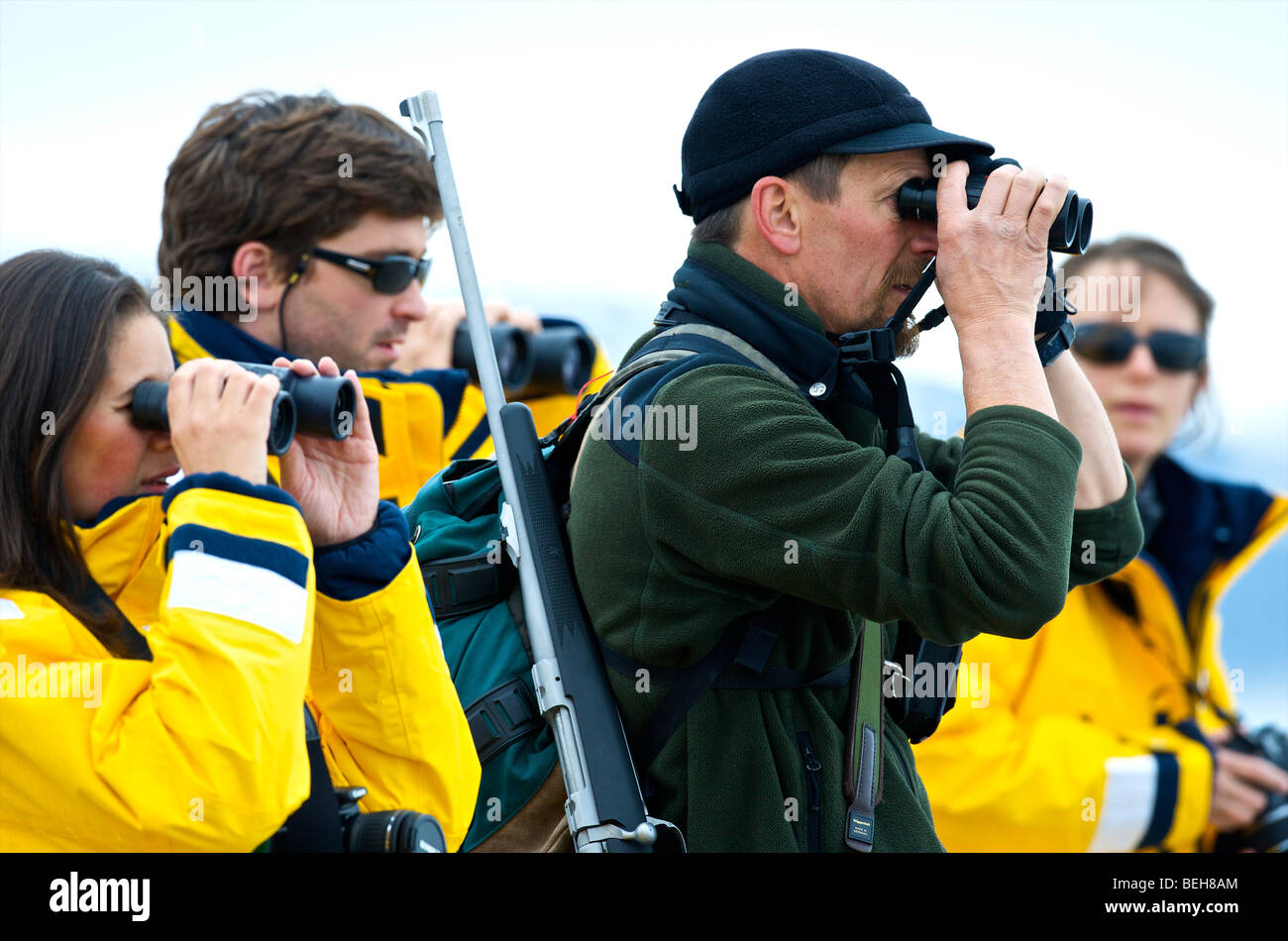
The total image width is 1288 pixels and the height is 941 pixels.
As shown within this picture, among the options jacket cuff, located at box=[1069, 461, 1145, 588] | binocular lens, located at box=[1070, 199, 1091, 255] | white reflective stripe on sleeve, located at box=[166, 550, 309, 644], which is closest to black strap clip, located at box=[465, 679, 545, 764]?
white reflective stripe on sleeve, located at box=[166, 550, 309, 644]

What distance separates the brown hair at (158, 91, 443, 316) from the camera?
3680mm

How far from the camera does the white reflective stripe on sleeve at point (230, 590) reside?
1.84 metres

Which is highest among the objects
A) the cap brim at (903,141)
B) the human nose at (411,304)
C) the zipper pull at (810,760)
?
the cap brim at (903,141)

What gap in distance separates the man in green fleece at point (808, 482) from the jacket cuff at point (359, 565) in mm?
326

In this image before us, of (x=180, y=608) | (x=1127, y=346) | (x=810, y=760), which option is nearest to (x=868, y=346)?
(x=810, y=760)

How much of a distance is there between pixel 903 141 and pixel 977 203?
0.15m

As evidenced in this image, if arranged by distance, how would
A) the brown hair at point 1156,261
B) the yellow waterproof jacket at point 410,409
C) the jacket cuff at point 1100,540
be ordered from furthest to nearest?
the brown hair at point 1156,261 → the yellow waterproof jacket at point 410,409 → the jacket cuff at point 1100,540

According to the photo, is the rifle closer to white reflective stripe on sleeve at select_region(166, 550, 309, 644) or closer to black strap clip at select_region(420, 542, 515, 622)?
black strap clip at select_region(420, 542, 515, 622)

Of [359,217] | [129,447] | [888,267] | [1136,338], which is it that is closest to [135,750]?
[129,447]

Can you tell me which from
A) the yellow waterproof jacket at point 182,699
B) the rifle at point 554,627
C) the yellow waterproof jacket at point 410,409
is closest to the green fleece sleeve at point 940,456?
the rifle at point 554,627

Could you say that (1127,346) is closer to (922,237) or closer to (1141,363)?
(1141,363)

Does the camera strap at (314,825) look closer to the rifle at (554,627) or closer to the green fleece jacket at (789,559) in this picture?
the rifle at (554,627)

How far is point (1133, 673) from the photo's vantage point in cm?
406
